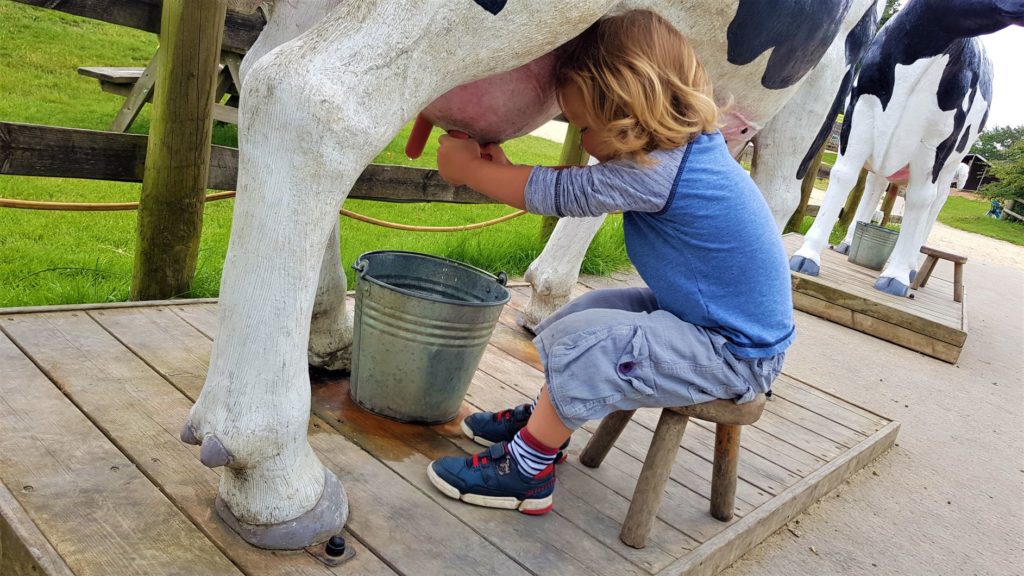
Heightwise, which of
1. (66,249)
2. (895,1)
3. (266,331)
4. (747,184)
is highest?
(895,1)

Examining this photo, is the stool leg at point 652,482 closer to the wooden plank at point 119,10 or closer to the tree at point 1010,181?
the wooden plank at point 119,10

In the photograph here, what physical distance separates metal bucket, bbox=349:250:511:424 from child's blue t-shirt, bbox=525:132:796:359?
18.1 inches

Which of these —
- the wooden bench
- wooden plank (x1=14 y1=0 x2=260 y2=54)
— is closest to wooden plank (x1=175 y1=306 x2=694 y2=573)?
wooden plank (x1=14 y1=0 x2=260 y2=54)

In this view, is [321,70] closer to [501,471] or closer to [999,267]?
[501,471]

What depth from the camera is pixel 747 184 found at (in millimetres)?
1813

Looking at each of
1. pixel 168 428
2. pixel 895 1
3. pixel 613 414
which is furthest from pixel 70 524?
pixel 895 1

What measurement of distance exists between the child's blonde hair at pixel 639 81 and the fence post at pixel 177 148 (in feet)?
4.75

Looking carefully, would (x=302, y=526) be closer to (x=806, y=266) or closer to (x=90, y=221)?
(x=90, y=221)

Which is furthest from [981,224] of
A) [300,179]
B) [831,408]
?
[300,179]

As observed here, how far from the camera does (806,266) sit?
5598mm

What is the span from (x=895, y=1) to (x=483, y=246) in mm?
36903

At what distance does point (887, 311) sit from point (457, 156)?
168 inches

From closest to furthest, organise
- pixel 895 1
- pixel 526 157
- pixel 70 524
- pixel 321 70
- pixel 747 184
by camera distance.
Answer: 1. pixel 321 70
2. pixel 70 524
3. pixel 747 184
4. pixel 526 157
5. pixel 895 1

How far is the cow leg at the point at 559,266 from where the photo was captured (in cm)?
308
